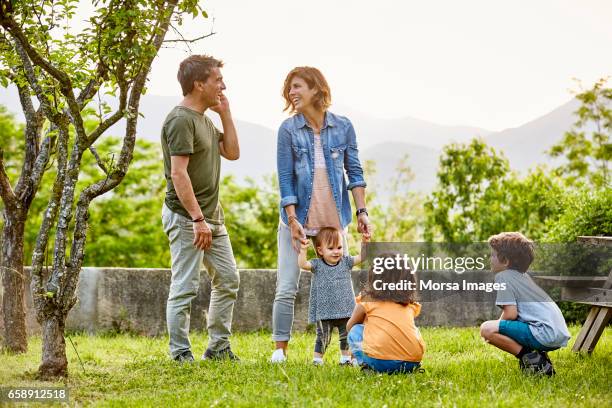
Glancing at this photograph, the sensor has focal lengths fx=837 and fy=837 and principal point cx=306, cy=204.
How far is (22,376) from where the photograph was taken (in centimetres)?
438

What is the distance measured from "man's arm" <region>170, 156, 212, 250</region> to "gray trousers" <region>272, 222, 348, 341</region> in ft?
1.42

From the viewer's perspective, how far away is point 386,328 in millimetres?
4312

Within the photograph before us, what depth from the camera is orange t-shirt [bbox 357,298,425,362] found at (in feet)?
14.1

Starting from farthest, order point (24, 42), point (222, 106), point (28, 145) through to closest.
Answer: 1. point (28, 145)
2. point (222, 106)
3. point (24, 42)

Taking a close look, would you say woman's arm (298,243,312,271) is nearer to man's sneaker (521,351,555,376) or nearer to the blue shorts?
the blue shorts

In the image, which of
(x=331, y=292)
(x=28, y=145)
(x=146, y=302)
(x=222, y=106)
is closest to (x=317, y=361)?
(x=331, y=292)

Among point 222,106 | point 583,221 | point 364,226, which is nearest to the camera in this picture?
point 364,226

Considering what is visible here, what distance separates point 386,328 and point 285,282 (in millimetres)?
800

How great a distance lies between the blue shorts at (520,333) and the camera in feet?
14.4

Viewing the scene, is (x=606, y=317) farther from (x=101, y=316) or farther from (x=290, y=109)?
(x=101, y=316)

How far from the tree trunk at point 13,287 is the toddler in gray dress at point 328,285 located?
207 centimetres

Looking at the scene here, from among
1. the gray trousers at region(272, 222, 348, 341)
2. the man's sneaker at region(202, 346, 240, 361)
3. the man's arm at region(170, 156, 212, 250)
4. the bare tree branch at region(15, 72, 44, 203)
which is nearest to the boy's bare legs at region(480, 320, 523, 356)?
the gray trousers at region(272, 222, 348, 341)

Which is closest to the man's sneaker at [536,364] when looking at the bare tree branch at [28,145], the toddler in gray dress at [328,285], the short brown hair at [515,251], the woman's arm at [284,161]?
the short brown hair at [515,251]

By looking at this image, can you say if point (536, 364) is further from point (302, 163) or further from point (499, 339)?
point (302, 163)
